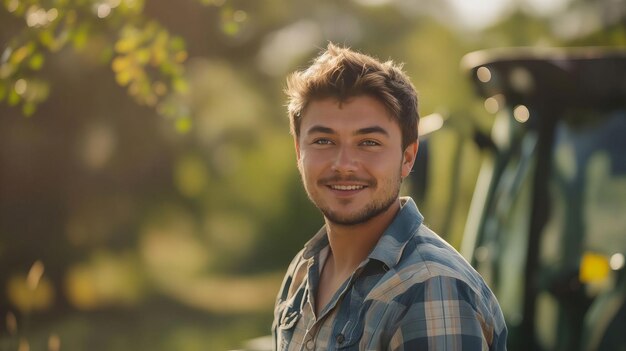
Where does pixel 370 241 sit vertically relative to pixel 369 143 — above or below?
below

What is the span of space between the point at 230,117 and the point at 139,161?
119 inches

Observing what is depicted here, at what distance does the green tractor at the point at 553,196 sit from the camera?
18.7 ft

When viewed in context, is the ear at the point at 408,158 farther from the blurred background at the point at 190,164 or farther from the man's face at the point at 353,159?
the blurred background at the point at 190,164

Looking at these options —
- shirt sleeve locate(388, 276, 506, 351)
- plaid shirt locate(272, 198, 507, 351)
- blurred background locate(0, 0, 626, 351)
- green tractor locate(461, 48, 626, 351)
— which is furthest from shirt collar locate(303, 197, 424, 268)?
blurred background locate(0, 0, 626, 351)

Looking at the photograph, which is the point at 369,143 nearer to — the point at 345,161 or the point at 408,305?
the point at 345,161

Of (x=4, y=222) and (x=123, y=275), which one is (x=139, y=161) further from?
(x=4, y=222)

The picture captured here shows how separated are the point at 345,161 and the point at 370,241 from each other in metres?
0.22

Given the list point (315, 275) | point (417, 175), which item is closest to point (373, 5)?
point (417, 175)

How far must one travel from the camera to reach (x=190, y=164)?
20188 mm

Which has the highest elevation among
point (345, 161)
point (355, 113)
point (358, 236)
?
point (355, 113)

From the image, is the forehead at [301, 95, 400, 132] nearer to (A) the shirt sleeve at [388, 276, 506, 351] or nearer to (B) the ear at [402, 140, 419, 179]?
(B) the ear at [402, 140, 419, 179]

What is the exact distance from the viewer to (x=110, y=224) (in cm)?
1781

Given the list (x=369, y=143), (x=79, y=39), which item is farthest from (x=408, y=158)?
(x=79, y=39)

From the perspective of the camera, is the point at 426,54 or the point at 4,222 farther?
the point at 426,54
